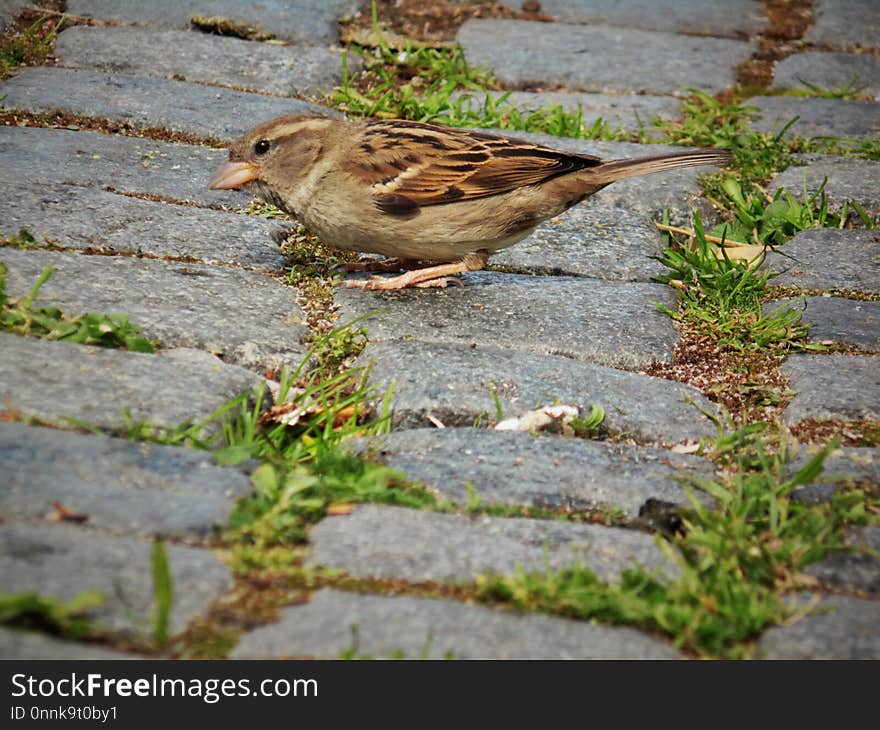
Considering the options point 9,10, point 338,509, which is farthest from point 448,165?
point 9,10

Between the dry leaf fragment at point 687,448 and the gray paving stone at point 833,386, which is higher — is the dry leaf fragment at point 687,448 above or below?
below

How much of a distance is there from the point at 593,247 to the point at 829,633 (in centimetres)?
276

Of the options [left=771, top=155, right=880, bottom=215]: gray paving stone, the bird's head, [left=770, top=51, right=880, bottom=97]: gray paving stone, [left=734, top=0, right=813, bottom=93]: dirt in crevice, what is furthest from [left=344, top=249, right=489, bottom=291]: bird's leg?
[left=770, top=51, right=880, bottom=97]: gray paving stone

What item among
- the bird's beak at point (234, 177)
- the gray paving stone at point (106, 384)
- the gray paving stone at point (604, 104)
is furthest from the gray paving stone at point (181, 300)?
the gray paving stone at point (604, 104)

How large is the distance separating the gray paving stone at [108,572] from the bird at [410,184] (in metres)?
2.26

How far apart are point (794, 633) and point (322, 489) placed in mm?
1127

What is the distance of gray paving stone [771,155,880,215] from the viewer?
541 centimetres

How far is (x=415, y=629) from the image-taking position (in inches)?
94.3

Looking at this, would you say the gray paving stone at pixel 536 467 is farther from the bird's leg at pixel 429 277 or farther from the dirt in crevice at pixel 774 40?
the dirt in crevice at pixel 774 40

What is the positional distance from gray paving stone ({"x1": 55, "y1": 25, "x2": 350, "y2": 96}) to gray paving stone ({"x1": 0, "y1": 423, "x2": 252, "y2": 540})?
3490mm

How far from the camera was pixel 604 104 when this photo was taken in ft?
20.8

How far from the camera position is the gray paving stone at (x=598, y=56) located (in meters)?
6.53

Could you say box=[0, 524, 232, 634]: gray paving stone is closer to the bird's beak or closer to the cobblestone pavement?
the cobblestone pavement

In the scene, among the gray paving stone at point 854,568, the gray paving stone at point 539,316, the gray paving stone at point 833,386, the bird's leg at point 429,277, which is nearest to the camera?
the gray paving stone at point 854,568
